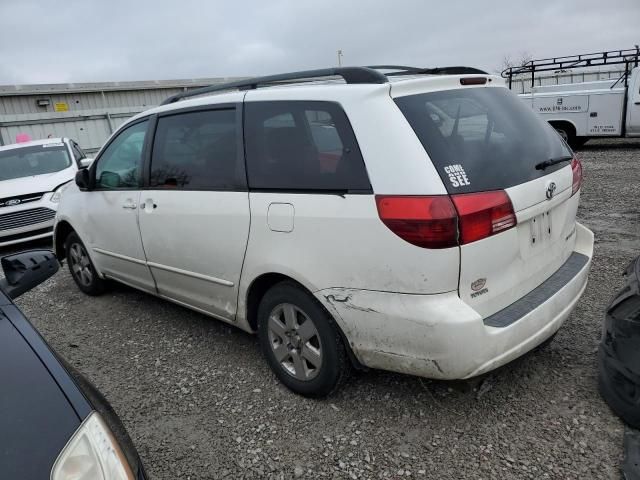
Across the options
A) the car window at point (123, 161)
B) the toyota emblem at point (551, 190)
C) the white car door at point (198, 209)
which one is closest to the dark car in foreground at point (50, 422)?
the white car door at point (198, 209)

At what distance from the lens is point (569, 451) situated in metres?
2.21

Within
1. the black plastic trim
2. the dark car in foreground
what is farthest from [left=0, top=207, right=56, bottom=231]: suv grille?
the black plastic trim

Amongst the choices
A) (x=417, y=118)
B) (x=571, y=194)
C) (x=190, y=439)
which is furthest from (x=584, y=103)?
(x=190, y=439)

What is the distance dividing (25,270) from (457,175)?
2077mm

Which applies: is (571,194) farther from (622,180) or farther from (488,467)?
(622,180)

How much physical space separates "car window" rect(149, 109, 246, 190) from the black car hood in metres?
1.44

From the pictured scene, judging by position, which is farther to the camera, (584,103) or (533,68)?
(533,68)

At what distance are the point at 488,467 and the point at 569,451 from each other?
39 cm

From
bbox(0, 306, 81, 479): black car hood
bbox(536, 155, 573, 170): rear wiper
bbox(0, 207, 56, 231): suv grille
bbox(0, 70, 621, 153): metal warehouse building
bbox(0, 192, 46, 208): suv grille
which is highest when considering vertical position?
bbox(0, 70, 621, 153): metal warehouse building

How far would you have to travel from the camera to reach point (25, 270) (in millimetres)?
2293

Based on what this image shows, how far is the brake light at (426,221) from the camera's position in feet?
6.75

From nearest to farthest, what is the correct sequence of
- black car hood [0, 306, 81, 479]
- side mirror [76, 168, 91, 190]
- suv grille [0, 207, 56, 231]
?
black car hood [0, 306, 81, 479] < side mirror [76, 168, 91, 190] < suv grille [0, 207, 56, 231]

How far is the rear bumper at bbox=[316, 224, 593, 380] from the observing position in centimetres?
210

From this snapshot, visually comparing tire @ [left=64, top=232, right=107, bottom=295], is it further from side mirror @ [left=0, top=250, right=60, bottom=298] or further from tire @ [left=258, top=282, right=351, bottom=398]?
tire @ [left=258, top=282, right=351, bottom=398]
